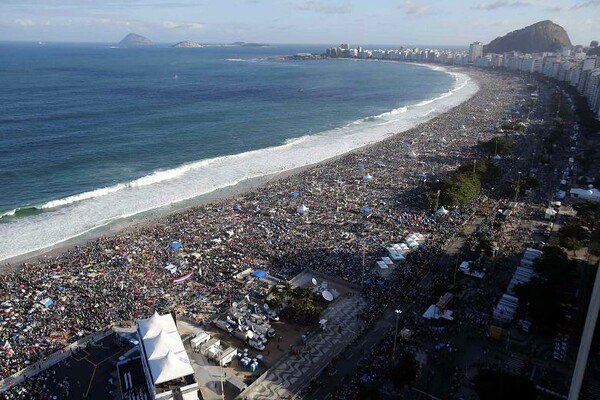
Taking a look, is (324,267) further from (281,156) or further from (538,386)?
(281,156)

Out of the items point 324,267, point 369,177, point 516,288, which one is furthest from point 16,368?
point 369,177

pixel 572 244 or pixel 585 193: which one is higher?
pixel 585 193

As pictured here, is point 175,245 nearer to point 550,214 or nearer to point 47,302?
point 47,302

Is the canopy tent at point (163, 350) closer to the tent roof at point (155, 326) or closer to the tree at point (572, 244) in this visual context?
the tent roof at point (155, 326)

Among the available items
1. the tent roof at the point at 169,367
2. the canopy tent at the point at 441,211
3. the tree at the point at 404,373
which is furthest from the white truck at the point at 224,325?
the canopy tent at the point at 441,211

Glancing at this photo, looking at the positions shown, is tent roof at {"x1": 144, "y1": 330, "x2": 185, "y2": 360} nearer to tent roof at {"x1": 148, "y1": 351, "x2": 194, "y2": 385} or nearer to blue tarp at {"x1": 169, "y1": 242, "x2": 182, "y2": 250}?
tent roof at {"x1": 148, "y1": 351, "x2": 194, "y2": 385}

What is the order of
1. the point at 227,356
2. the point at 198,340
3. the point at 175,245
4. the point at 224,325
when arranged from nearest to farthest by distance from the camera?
the point at 227,356 < the point at 198,340 < the point at 224,325 < the point at 175,245

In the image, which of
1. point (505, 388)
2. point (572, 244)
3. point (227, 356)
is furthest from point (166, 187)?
point (505, 388)
